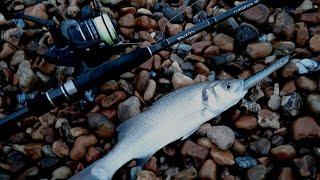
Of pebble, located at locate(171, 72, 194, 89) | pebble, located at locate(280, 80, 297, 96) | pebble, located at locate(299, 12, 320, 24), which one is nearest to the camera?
pebble, located at locate(280, 80, 297, 96)

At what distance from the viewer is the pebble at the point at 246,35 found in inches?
139

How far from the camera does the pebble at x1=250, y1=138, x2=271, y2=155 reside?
9.68ft

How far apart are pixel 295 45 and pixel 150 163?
1685 millimetres

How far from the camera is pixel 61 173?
304cm

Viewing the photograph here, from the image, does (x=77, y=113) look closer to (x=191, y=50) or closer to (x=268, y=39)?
(x=191, y=50)

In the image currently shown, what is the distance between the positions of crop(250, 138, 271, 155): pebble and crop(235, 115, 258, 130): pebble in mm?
129

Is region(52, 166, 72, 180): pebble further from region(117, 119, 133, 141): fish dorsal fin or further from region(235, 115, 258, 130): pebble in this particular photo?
region(235, 115, 258, 130): pebble

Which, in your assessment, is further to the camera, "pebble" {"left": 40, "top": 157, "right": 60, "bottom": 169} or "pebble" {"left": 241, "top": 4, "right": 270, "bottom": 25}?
"pebble" {"left": 241, "top": 4, "right": 270, "bottom": 25}

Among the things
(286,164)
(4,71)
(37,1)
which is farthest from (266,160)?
(37,1)

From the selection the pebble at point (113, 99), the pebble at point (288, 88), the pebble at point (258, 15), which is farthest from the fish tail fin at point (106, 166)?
the pebble at point (258, 15)

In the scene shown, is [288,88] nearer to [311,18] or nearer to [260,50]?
[260,50]

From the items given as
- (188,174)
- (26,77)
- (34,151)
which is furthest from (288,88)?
(26,77)

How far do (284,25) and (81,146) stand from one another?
2.09 m

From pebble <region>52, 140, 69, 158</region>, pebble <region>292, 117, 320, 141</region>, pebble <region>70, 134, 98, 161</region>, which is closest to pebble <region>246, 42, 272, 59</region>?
pebble <region>292, 117, 320, 141</region>
